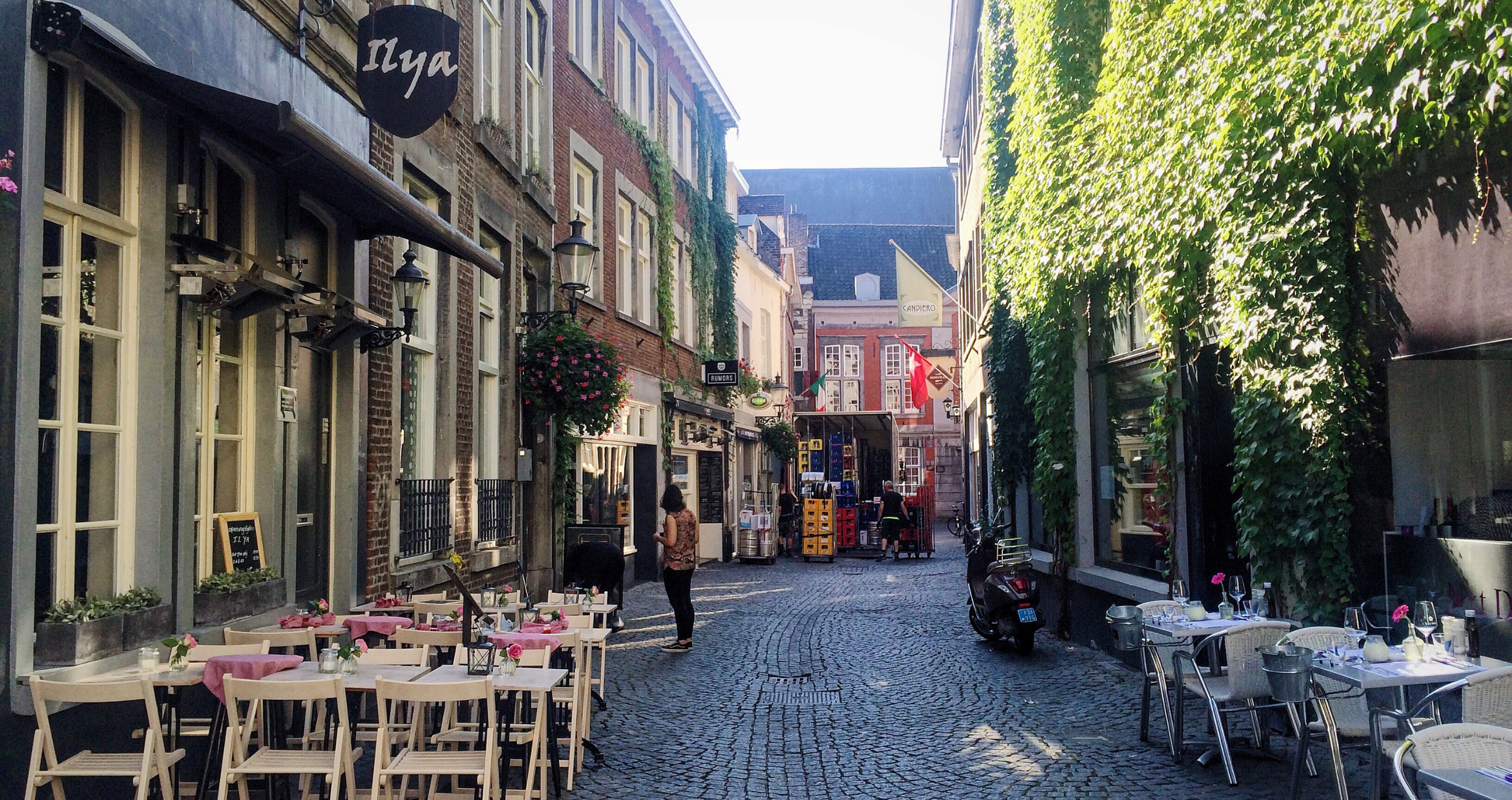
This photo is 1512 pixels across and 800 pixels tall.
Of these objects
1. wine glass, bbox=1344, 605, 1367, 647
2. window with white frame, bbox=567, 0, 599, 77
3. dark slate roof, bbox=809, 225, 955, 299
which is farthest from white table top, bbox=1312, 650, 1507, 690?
dark slate roof, bbox=809, 225, 955, 299

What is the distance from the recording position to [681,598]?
1145 centimetres

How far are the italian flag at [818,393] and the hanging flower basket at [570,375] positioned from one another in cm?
2137

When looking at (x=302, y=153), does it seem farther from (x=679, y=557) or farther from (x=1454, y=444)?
(x=1454, y=444)

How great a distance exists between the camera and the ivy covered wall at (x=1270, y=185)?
5906 millimetres

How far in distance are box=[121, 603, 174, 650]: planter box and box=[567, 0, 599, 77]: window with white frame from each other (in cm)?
1124

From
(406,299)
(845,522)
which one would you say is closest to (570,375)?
(406,299)

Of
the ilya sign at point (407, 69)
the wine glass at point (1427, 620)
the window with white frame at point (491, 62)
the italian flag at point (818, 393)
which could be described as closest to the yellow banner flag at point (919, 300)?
the window with white frame at point (491, 62)

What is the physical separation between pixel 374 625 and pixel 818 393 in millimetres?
38036

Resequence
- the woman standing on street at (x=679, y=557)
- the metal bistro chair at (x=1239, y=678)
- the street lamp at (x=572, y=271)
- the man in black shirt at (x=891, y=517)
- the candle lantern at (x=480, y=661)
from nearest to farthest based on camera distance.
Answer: the candle lantern at (x=480, y=661), the metal bistro chair at (x=1239, y=678), the woman standing on street at (x=679, y=557), the street lamp at (x=572, y=271), the man in black shirt at (x=891, y=517)

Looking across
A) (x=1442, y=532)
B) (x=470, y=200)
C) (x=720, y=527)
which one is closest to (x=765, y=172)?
(x=720, y=527)

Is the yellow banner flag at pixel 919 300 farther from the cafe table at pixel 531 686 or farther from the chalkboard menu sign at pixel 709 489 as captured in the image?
the cafe table at pixel 531 686

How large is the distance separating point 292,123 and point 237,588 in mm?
2830

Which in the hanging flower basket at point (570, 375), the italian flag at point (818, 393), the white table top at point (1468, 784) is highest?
the italian flag at point (818, 393)

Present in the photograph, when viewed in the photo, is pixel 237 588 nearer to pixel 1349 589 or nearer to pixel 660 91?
pixel 1349 589
